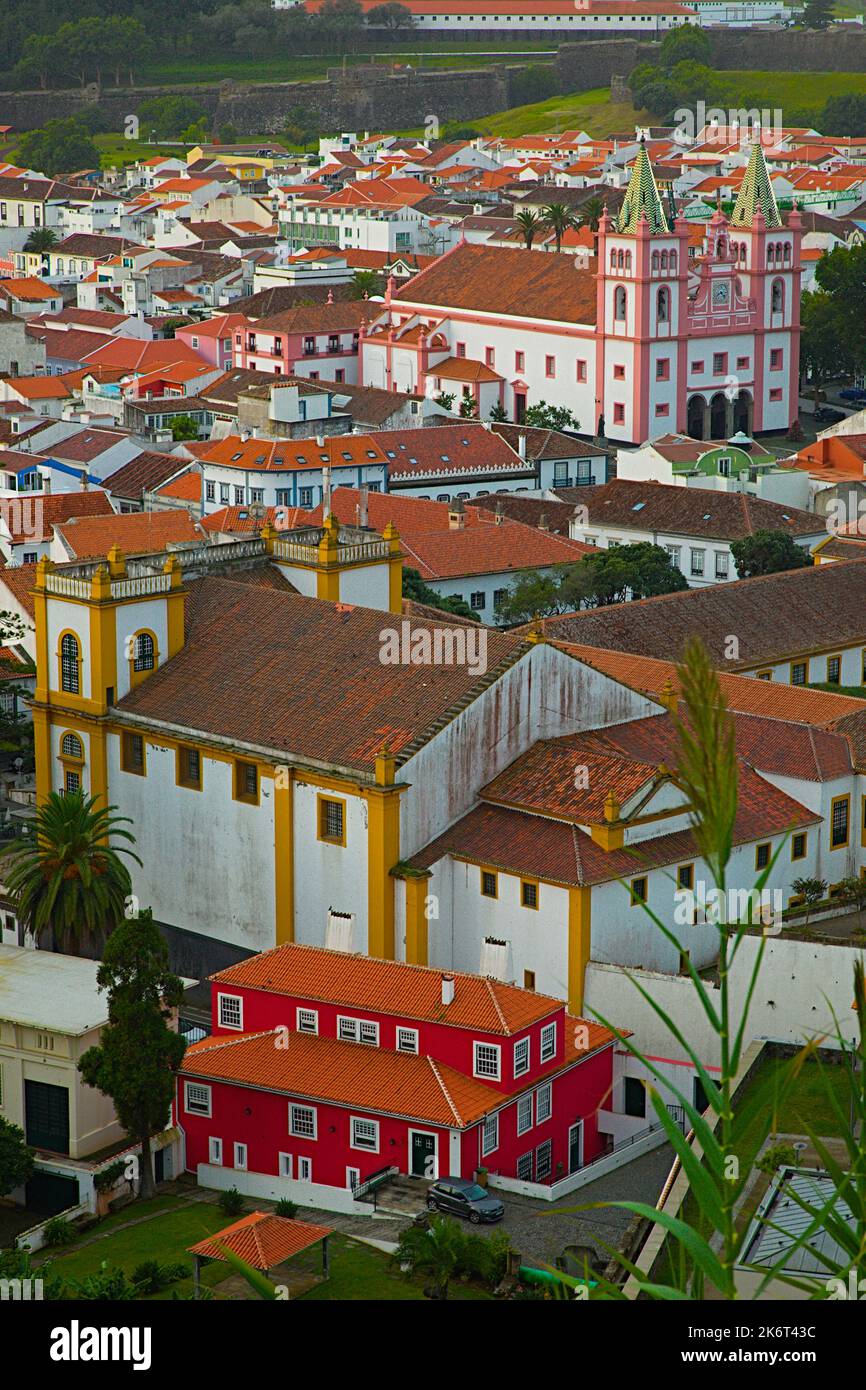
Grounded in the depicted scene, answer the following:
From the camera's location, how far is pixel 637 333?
99.0m

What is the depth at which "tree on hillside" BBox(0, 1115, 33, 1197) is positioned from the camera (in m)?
33.2

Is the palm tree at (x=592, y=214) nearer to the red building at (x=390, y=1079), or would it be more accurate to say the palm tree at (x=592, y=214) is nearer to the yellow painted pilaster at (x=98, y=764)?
the yellow painted pilaster at (x=98, y=764)

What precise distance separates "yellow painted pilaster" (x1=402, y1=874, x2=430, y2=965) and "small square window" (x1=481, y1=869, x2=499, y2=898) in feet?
3.12

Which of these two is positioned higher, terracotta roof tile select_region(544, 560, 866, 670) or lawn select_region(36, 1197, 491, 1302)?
terracotta roof tile select_region(544, 560, 866, 670)

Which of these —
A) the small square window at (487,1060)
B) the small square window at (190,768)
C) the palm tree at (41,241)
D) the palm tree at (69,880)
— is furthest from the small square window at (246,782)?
the palm tree at (41,241)

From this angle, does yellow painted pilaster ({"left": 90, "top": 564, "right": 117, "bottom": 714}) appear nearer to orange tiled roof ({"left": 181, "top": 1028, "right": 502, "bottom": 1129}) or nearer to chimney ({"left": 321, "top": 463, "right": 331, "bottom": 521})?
orange tiled roof ({"left": 181, "top": 1028, "right": 502, "bottom": 1129})

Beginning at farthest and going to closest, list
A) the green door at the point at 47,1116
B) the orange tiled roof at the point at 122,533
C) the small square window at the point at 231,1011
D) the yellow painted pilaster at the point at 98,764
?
the orange tiled roof at the point at 122,533, the yellow painted pilaster at the point at 98,764, the small square window at the point at 231,1011, the green door at the point at 47,1116

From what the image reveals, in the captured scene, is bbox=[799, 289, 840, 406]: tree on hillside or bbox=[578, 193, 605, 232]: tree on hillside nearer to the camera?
bbox=[799, 289, 840, 406]: tree on hillside

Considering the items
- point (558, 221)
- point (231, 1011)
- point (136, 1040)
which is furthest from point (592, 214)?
point (136, 1040)

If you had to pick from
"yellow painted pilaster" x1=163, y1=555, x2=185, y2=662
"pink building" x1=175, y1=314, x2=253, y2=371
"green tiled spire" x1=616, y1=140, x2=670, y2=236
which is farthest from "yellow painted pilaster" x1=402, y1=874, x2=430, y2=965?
"pink building" x1=175, y1=314, x2=253, y2=371

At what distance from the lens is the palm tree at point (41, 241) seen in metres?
143

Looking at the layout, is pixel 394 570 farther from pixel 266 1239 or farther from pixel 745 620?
pixel 266 1239

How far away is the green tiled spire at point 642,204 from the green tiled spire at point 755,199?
528cm
